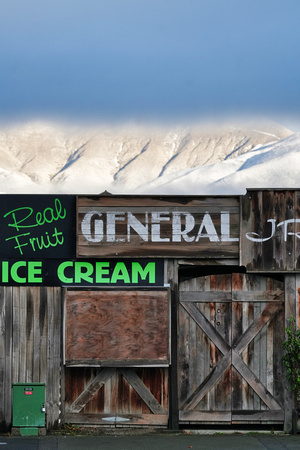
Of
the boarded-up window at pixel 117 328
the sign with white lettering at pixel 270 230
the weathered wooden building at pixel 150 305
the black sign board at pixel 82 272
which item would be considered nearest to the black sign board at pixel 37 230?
the weathered wooden building at pixel 150 305

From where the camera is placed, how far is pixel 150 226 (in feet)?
40.1

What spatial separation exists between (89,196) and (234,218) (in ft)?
7.74

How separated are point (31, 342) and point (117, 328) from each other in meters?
1.41

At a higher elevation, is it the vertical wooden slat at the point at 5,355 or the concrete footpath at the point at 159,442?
the vertical wooden slat at the point at 5,355

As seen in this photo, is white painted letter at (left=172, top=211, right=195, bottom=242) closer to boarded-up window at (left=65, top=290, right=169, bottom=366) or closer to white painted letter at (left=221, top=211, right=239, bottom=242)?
white painted letter at (left=221, top=211, right=239, bottom=242)

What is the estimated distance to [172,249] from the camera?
40.1 ft

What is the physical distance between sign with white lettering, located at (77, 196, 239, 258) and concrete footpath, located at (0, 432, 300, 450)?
9.45ft

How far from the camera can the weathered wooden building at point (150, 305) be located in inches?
478

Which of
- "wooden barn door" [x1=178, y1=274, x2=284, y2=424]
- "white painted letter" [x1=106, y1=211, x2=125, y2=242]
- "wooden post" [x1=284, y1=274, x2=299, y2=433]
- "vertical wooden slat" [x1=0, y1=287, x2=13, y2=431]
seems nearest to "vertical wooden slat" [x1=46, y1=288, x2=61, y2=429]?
"vertical wooden slat" [x1=0, y1=287, x2=13, y2=431]

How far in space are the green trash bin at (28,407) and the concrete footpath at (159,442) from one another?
0.20 metres

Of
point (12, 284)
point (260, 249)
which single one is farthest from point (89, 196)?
point (260, 249)

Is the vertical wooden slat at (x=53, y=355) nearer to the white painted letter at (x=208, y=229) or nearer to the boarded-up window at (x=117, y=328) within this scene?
the boarded-up window at (x=117, y=328)

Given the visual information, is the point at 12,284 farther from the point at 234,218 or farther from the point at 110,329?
the point at 234,218

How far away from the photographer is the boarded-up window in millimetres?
12062
